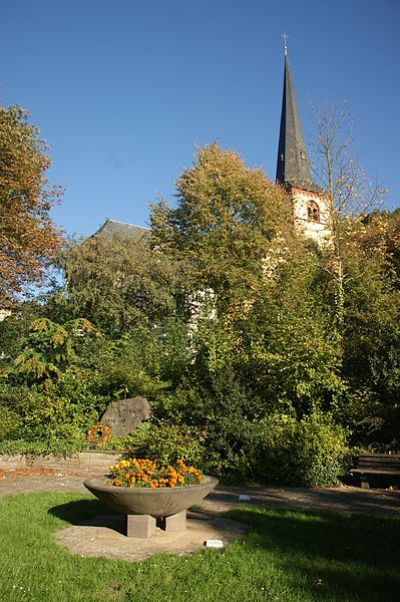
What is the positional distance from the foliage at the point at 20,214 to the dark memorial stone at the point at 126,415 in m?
6.69

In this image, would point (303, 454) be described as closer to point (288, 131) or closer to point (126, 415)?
point (126, 415)

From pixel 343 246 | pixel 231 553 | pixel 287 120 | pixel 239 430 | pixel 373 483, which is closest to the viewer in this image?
pixel 231 553

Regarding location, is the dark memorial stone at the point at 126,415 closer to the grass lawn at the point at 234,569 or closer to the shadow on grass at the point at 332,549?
the shadow on grass at the point at 332,549

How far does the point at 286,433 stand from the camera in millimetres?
10109

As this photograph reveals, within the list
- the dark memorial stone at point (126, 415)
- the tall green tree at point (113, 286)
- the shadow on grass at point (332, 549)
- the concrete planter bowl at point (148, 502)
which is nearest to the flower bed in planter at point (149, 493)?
the concrete planter bowl at point (148, 502)

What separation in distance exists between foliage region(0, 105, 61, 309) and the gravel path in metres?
8.56

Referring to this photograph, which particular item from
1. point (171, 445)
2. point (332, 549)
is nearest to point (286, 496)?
point (171, 445)

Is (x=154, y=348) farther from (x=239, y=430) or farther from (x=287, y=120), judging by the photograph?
(x=287, y=120)

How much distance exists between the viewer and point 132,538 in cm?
575

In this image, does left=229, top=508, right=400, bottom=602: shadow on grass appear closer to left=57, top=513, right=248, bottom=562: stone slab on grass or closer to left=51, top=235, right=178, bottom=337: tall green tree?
left=57, top=513, right=248, bottom=562: stone slab on grass

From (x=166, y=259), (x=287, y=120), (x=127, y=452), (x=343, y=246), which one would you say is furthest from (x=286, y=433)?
(x=287, y=120)

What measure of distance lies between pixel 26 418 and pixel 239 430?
5.07 metres

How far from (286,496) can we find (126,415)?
15.3ft

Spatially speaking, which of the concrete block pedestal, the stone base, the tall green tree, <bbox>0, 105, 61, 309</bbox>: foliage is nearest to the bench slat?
the concrete block pedestal
